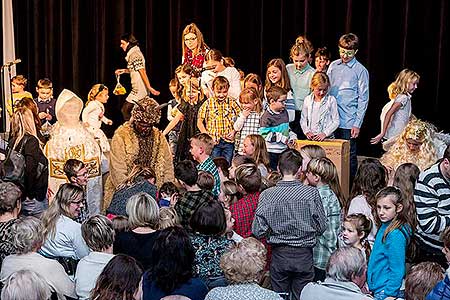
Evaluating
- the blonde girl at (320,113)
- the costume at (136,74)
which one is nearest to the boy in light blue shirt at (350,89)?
the blonde girl at (320,113)

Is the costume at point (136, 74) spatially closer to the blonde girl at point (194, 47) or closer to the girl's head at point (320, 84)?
the blonde girl at point (194, 47)

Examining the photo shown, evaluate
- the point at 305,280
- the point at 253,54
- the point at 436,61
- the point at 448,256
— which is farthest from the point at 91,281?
the point at 253,54

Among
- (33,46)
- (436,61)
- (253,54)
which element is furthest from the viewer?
(33,46)

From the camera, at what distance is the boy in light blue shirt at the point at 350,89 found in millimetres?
9117

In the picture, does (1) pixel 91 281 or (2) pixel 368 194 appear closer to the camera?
(1) pixel 91 281

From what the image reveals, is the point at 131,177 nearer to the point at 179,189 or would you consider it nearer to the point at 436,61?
the point at 179,189

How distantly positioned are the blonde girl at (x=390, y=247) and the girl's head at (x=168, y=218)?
4.05ft

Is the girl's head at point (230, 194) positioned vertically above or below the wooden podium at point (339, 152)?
above

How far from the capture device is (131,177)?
22.9ft

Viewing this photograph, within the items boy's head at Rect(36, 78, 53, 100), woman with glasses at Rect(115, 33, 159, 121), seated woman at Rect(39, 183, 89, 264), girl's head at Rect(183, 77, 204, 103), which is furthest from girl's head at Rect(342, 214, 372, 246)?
woman with glasses at Rect(115, 33, 159, 121)

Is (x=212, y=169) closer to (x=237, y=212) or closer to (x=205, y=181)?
(x=205, y=181)

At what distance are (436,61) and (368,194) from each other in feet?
16.8

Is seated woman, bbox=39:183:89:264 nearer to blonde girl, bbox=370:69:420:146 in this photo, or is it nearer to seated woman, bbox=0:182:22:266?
seated woman, bbox=0:182:22:266

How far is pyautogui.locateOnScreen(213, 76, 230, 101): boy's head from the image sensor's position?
9070mm
